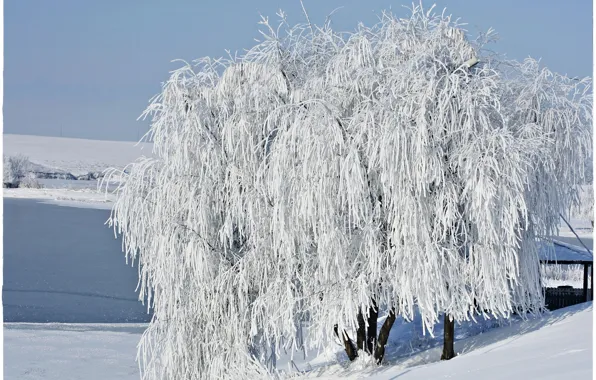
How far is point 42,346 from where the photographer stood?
1341 cm

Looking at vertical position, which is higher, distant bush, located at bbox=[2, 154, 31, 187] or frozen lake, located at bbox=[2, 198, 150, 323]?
distant bush, located at bbox=[2, 154, 31, 187]

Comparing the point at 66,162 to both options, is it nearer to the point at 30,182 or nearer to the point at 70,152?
the point at 70,152

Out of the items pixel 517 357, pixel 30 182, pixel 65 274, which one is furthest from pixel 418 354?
pixel 30 182

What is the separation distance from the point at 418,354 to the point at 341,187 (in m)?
3.36

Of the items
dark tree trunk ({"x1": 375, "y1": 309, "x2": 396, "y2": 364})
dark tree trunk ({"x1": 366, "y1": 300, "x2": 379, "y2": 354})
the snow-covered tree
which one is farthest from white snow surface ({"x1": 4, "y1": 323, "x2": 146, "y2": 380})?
dark tree trunk ({"x1": 375, "y1": 309, "x2": 396, "y2": 364})

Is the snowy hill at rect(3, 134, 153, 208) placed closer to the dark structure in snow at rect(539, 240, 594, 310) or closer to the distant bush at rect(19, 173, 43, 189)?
the distant bush at rect(19, 173, 43, 189)

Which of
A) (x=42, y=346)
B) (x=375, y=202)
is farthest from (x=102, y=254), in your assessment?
(x=375, y=202)

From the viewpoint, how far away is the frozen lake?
57.6ft

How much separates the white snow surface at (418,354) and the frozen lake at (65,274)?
207 centimetres

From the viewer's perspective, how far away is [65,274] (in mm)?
21062

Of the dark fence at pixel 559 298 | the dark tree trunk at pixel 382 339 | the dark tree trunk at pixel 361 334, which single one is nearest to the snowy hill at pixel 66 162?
the dark fence at pixel 559 298

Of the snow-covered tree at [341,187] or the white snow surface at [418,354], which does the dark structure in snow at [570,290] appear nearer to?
the white snow surface at [418,354]

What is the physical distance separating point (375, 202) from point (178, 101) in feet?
8.86

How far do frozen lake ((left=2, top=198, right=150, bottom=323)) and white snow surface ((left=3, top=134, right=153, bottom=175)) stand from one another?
14662mm
